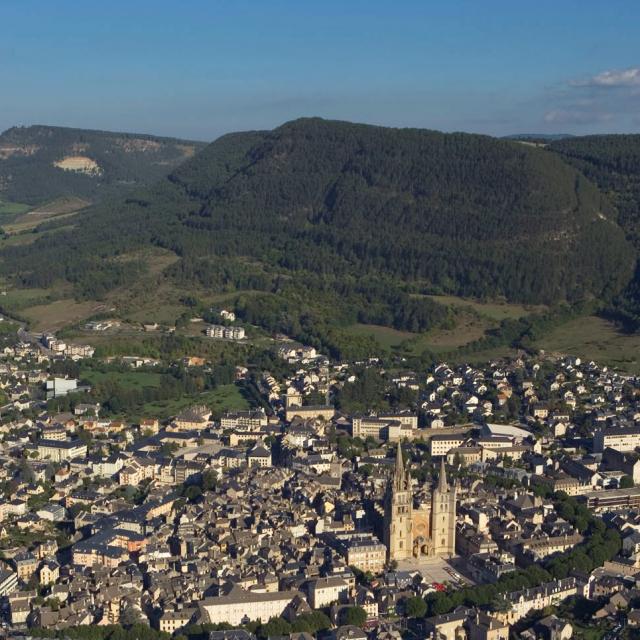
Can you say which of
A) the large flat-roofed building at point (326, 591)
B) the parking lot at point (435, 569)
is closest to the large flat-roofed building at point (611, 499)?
the parking lot at point (435, 569)

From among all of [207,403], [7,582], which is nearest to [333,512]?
[7,582]

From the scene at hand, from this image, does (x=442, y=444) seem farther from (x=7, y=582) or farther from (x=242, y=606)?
(x=7, y=582)

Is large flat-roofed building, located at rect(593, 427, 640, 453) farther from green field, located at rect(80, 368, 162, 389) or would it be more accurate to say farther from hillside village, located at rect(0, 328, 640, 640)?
green field, located at rect(80, 368, 162, 389)

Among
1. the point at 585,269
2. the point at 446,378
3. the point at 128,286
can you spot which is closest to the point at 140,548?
the point at 446,378

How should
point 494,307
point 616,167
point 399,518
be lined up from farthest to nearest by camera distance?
point 616,167 → point 494,307 → point 399,518

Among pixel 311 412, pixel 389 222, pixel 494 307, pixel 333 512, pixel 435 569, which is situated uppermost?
pixel 389 222

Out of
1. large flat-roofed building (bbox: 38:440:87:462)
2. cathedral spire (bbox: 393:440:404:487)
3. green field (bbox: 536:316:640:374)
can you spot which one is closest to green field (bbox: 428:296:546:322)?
green field (bbox: 536:316:640:374)

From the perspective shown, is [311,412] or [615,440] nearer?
[615,440]

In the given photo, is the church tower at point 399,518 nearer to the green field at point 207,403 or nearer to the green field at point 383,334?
the green field at point 207,403
